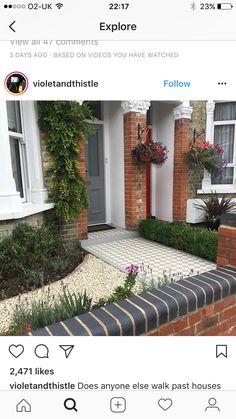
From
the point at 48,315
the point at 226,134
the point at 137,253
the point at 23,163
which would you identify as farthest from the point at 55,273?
the point at 226,134

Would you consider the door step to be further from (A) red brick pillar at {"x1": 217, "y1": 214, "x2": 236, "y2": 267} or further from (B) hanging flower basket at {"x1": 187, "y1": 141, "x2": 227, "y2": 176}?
(A) red brick pillar at {"x1": 217, "y1": 214, "x2": 236, "y2": 267}

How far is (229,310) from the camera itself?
1.57 m

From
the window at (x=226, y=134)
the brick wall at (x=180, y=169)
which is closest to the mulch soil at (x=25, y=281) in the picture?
the brick wall at (x=180, y=169)

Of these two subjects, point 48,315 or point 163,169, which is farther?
point 163,169

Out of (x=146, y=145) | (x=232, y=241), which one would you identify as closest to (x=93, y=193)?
(x=146, y=145)

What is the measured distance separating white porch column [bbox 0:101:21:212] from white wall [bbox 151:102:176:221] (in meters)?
3.79

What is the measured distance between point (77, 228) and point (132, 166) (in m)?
1.71

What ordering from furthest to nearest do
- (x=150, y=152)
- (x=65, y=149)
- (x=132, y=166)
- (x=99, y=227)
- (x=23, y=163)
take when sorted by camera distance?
1. (x=99, y=227)
2. (x=132, y=166)
3. (x=150, y=152)
4. (x=23, y=163)
5. (x=65, y=149)

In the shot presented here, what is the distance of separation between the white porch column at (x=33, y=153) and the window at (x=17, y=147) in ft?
0.30

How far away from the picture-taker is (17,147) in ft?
13.2
